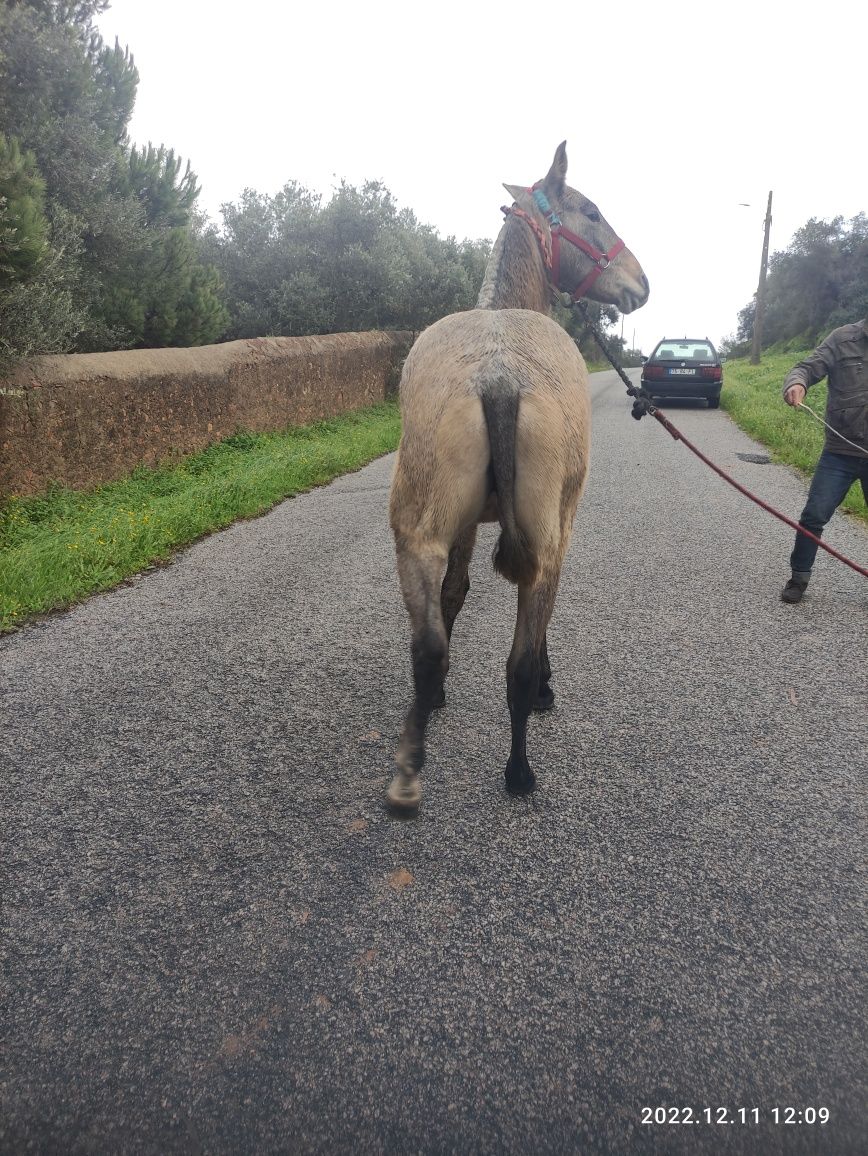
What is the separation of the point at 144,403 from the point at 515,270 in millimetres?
6288

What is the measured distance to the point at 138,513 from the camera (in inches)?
281

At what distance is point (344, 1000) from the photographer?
197 centimetres

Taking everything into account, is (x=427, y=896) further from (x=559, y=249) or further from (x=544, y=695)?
(x=559, y=249)

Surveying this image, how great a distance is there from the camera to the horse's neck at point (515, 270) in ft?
11.3

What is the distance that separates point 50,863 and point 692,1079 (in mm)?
2087

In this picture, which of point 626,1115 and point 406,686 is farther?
point 406,686

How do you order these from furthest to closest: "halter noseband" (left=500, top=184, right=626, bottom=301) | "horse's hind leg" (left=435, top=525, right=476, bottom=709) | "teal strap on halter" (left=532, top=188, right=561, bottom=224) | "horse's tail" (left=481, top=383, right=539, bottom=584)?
"teal strap on halter" (left=532, top=188, right=561, bottom=224), "halter noseband" (left=500, top=184, right=626, bottom=301), "horse's hind leg" (left=435, top=525, right=476, bottom=709), "horse's tail" (left=481, top=383, right=539, bottom=584)

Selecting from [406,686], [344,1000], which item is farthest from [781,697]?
[344,1000]

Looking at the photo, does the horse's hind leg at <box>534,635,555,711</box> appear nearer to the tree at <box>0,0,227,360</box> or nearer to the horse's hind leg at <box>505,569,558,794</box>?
the horse's hind leg at <box>505,569,558,794</box>

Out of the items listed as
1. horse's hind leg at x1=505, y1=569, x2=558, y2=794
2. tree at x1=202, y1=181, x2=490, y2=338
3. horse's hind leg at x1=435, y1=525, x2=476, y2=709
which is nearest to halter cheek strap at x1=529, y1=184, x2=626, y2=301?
horse's hind leg at x1=435, y1=525, x2=476, y2=709

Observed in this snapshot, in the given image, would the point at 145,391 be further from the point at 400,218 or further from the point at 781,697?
the point at 400,218

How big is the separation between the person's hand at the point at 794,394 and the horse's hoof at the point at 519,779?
132 inches

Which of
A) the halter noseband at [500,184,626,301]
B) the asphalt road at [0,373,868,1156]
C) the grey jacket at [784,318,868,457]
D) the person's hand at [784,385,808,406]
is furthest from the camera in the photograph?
the grey jacket at [784,318,868,457]

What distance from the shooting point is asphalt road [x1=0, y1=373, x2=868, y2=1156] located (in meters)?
1.70
